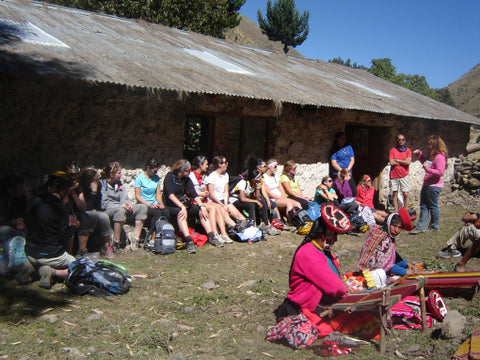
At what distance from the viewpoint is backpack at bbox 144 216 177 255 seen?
6500 mm

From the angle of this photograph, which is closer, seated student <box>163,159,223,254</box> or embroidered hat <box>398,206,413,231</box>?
embroidered hat <box>398,206,413,231</box>

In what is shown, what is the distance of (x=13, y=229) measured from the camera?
5.14 meters

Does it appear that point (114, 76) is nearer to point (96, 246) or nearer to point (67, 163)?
point (67, 163)

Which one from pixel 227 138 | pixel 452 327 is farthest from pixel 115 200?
pixel 227 138

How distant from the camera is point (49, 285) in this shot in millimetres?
4926

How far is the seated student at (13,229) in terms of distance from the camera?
4.90 metres

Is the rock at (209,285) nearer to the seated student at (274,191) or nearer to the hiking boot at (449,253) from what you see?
the seated student at (274,191)

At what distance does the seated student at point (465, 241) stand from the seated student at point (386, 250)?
139 centimetres

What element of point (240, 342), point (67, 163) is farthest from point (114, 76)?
point (240, 342)

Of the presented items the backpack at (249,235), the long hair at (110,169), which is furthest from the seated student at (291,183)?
the long hair at (110,169)

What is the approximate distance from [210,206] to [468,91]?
60.4 metres

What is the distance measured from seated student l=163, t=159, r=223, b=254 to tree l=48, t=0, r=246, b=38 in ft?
44.3

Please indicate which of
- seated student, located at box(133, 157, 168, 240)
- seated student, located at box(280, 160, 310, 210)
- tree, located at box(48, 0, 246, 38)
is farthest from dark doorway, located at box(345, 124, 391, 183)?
tree, located at box(48, 0, 246, 38)

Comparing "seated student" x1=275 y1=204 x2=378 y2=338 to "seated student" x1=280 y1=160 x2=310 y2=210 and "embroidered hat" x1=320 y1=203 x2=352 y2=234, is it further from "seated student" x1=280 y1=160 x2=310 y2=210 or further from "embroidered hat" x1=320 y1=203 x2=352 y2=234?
"seated student" x1=280 y1=160 x2=310 y2=210
